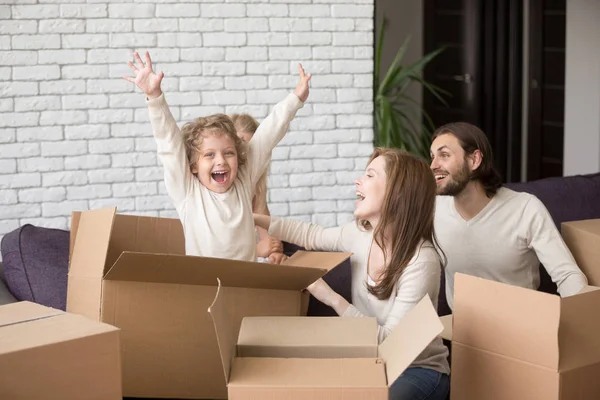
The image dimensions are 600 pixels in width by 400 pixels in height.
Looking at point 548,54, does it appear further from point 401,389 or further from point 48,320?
point 48,320

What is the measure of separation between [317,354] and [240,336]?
168 mm

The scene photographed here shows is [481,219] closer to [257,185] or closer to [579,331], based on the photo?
[257,185]

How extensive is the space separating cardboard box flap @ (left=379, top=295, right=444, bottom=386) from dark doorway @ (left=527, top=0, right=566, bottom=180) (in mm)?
4248

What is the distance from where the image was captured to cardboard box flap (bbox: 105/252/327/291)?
2.10 metres

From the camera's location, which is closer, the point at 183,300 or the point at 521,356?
the point at 521,356

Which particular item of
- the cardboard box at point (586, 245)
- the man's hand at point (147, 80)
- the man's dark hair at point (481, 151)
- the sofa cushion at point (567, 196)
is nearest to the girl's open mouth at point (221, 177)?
the man's hand at point (147, 80)

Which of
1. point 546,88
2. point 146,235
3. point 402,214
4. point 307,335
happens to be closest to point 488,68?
point 546,88

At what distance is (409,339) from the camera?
189 cm

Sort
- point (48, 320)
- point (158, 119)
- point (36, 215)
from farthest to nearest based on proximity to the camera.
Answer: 1. point (36, 215)
2. point (158, 119)
3. point (48, 320)

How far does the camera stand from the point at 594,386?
6.66 ft

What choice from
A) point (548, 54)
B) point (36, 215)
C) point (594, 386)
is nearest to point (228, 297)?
point (594, 386)

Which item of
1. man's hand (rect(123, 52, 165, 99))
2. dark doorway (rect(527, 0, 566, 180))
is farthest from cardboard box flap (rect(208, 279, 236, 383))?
dark doorway (rect(527, 0, 566, 180))

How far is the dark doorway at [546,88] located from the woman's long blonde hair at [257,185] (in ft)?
10.2

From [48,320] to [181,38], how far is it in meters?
2.74
